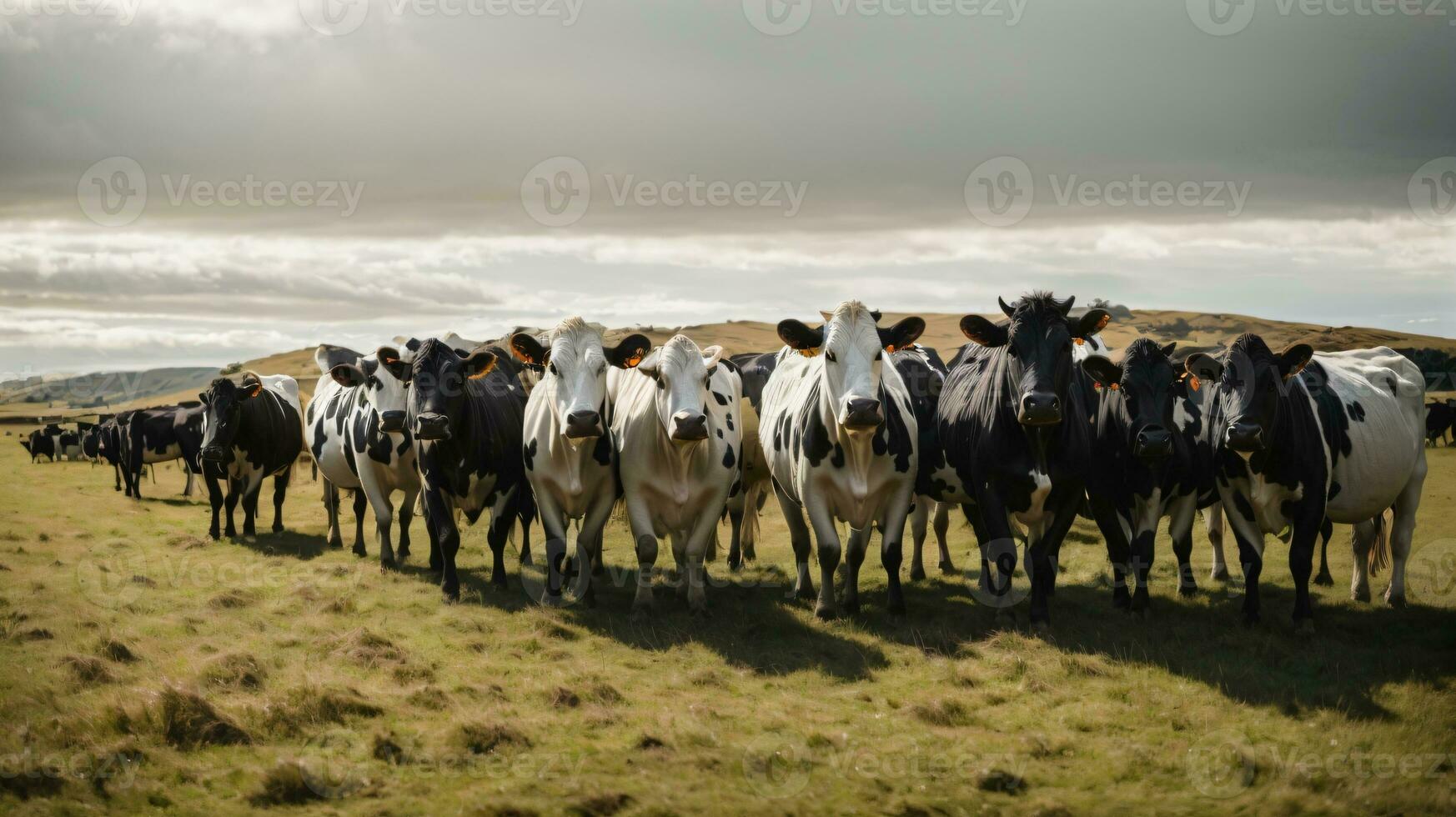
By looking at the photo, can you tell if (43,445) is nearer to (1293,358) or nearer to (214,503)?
(214,503)

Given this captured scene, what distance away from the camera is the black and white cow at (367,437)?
11.3 m

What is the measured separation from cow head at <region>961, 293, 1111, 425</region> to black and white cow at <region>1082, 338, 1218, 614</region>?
2.41ft

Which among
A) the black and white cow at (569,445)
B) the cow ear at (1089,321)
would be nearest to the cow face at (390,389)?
the black and white cow at (569,445)

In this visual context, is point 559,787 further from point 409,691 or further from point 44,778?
point 44,778

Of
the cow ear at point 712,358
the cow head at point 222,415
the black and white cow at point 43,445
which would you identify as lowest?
the black and white cow at point 43,445

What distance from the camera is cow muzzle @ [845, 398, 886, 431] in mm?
8523

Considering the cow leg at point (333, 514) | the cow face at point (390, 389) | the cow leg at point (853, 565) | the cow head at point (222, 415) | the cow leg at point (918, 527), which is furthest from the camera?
the cow head at point (222, 415)

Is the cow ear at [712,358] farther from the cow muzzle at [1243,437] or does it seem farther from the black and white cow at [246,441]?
the black and white cow at [246,441]

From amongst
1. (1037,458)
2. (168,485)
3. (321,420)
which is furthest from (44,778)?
(168,485)

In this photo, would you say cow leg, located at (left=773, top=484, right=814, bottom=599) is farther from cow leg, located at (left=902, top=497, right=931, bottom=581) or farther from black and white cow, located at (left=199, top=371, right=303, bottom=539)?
black and white cow, located at (left=199, top=371, right=303, bottom=539)

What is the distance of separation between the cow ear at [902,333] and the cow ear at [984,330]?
0.41m

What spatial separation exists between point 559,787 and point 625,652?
9.67ft

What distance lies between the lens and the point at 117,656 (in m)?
8.33

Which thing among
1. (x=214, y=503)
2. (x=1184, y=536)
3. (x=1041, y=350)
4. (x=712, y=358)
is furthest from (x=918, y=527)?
(x=214, y=503)
